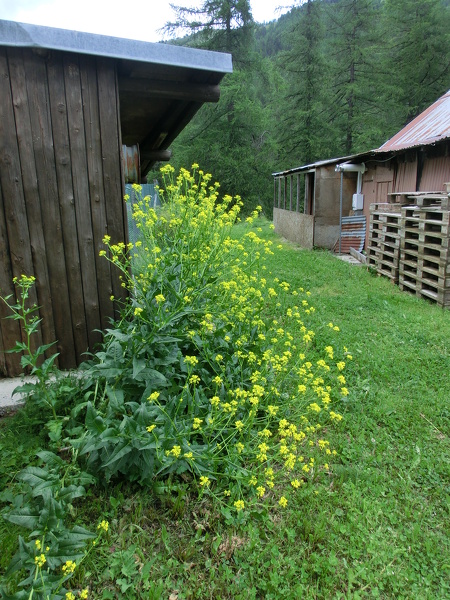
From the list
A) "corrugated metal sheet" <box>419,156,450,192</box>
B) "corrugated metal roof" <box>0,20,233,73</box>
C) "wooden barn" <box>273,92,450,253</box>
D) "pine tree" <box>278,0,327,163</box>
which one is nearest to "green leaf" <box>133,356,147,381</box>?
"corrugated metal roof" <box>0,20,233,73</box>

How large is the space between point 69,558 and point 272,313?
14.7 feet

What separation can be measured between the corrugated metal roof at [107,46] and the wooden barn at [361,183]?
25.9ft

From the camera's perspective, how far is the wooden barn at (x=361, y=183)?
10.4 metres

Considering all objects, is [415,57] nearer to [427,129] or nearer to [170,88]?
[427,129]

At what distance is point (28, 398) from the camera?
3.07m

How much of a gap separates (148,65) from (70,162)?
1.01m

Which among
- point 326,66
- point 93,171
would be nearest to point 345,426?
point 93,171

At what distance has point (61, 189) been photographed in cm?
354

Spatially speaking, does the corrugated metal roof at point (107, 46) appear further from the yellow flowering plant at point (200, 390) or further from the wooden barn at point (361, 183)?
the wooden barn at point (361, 183)

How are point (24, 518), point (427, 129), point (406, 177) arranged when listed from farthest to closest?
point (406, 177) < point (427, 129) < point (24, 518)

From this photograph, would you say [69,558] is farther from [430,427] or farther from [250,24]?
[250,24]

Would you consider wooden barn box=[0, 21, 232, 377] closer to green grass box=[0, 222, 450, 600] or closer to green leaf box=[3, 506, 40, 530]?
green grass box=[0, 222, 450, 600]

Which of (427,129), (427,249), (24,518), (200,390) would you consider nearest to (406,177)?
(427,129)

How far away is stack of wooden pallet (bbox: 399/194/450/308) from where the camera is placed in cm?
676
